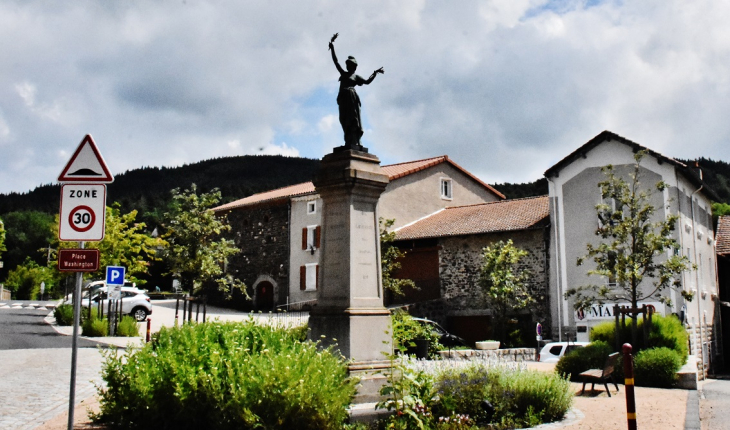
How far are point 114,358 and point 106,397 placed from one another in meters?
0.46

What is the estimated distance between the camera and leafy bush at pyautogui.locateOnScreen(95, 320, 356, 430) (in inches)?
245

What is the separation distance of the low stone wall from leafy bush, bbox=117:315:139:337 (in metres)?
11.8

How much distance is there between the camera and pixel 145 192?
10100 centimetres

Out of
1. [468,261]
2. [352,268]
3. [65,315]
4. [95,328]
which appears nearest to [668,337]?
[352,268]

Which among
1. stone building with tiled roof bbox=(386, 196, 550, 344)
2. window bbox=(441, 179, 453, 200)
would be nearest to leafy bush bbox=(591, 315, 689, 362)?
stone building with tiled roof bbox=(386, 196, 550, 344)

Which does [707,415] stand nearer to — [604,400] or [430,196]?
[604,400]

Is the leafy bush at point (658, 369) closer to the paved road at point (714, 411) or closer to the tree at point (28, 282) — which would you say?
the paved road at point (714, 411)

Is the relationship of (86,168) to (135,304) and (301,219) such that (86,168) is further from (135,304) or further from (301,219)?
(301,219)

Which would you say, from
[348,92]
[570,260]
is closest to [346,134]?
[348,92]

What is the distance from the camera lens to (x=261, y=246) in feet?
127

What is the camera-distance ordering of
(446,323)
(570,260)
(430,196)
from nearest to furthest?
(570,260)
(446,323)
(430,196)

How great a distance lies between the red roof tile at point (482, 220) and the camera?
29391 millimetres

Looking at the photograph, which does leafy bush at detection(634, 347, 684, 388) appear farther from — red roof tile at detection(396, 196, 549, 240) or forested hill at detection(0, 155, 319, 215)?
forested hill at detection(0, 155, 319, 215)

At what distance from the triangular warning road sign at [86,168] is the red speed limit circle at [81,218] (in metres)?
0.29
